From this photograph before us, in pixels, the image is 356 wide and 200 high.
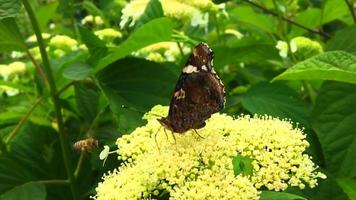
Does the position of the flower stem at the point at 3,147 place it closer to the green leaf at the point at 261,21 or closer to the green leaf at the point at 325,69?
the green leaf at the point at 325,69

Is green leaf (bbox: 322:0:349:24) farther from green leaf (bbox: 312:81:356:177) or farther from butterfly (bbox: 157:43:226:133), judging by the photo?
butterfly (bbox: 157:43:226:133)

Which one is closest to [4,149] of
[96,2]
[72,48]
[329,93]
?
[72,48]

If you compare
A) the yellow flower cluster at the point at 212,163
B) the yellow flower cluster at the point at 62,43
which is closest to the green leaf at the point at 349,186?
the yellow flower cluster at the point at 212,163

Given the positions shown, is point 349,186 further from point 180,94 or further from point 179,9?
point 179,9

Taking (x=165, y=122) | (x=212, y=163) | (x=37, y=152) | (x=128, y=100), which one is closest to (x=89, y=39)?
(x=128, y=100)

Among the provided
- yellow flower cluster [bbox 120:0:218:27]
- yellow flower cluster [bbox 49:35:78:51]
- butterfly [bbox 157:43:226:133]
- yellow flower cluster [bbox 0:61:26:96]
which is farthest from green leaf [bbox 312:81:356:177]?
yellow flower cluster [bbox 0:61:26:96]

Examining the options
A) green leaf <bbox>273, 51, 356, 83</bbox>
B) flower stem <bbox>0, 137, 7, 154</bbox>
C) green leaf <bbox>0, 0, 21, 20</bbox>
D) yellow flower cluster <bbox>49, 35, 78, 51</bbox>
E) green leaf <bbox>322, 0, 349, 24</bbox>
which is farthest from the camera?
green leaf <bbox>322, 0, 349, 24</bbox>
